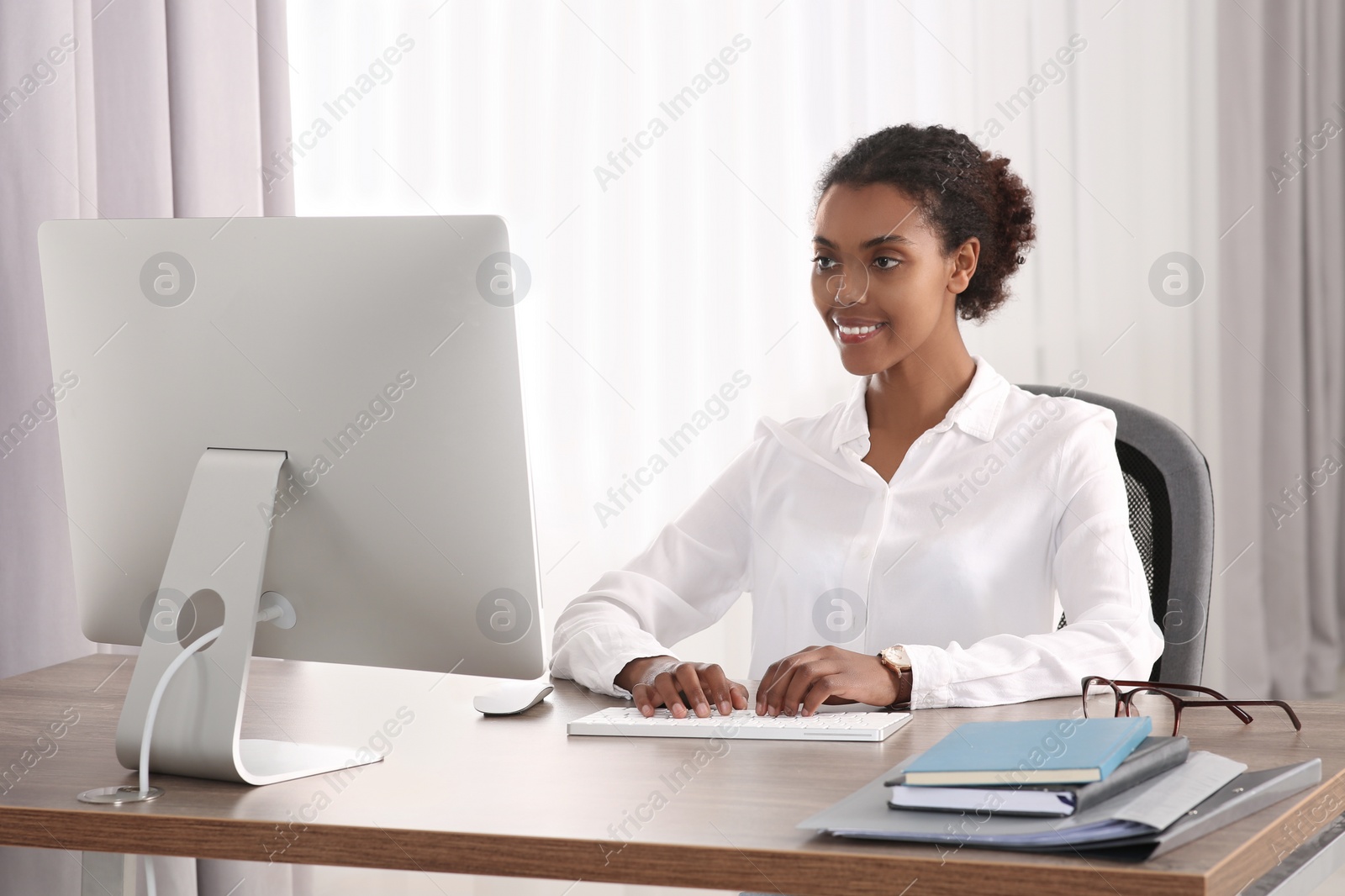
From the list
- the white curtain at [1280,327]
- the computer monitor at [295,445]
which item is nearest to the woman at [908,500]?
the computer monitor at [295,445]

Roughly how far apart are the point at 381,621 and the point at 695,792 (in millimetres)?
325

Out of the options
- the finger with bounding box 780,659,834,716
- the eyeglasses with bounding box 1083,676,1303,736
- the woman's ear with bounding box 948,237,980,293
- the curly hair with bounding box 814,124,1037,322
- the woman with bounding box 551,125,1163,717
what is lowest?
the eyeglasses with bounding box 1083,676,1303,736

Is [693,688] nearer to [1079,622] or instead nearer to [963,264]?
[1079,622]

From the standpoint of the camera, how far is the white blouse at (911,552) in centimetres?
135

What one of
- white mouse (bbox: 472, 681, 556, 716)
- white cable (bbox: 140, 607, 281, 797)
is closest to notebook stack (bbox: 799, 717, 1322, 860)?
white mouse (bbox: 472, 681, 556, 716)

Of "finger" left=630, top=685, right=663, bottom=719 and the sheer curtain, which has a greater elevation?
the sheer curtain

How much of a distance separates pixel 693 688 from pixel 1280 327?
2.75 m

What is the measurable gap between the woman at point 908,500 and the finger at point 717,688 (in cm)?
10

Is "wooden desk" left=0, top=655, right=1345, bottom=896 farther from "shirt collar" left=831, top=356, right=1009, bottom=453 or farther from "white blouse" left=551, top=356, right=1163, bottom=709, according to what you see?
"shirt collar" left=831, top=356, right=1009, bottom=453

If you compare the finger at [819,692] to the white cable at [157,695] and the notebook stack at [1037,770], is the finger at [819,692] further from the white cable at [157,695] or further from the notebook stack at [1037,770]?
the white cable at [157,695]

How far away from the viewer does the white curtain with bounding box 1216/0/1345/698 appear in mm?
3271

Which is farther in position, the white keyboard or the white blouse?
the white blouse

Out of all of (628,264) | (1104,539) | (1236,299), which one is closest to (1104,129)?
(1236,299)

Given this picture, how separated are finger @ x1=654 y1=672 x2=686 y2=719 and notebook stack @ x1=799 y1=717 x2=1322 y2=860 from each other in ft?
0.96
